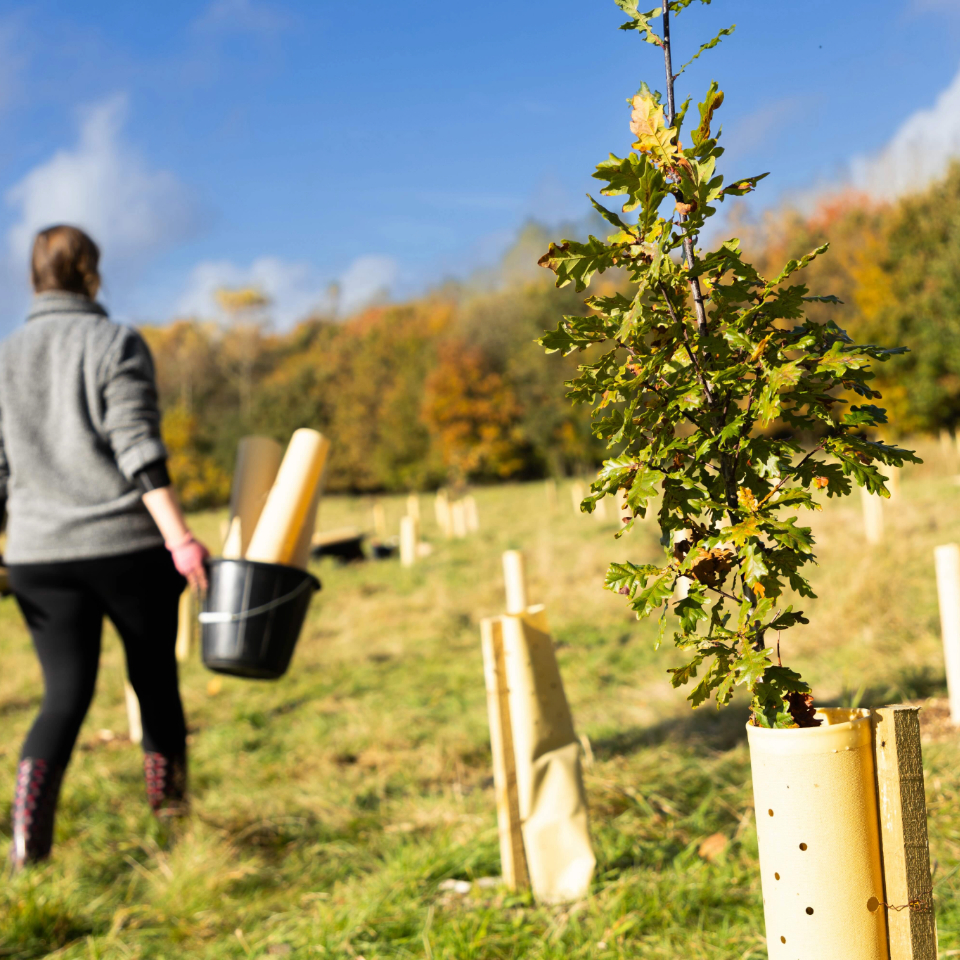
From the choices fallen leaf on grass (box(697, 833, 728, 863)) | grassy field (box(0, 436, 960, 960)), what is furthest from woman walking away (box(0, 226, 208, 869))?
fallen leaf on grass (box(697, 833, 728, 863))

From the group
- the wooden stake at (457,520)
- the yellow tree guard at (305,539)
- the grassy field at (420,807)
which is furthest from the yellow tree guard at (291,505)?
the wooden stake at (457,520)

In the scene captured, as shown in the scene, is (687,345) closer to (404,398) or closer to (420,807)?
(420,807)

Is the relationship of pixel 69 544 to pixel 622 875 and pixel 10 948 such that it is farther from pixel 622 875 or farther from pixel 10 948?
pixel 622 875

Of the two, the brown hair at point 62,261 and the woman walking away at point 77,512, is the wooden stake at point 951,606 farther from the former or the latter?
the brown hair at point 62,261

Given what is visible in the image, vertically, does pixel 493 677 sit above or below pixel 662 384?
below

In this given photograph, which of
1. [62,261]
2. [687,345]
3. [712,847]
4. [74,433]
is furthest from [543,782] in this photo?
[62,261]

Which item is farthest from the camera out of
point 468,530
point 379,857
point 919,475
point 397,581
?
point 919,475

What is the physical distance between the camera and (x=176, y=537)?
281 cm

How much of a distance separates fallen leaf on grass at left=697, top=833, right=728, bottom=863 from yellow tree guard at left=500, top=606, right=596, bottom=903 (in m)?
0.41

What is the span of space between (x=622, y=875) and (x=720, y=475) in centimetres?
149

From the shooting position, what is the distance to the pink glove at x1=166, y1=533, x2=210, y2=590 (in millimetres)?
2799

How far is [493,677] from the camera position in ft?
7.82

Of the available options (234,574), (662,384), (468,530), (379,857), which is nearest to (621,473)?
(662,384)

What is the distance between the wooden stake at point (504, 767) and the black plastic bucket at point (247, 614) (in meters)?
0.67
